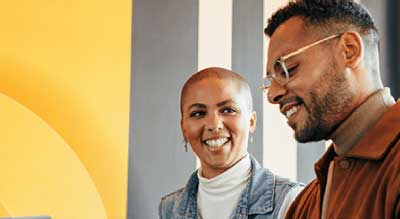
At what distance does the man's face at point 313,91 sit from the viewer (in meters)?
1.07

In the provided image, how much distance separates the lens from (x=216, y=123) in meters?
1.72

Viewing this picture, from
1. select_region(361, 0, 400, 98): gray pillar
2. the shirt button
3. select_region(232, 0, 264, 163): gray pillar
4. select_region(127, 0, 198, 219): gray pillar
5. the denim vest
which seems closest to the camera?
the shirt button

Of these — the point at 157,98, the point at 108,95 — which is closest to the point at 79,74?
the point at 108,95

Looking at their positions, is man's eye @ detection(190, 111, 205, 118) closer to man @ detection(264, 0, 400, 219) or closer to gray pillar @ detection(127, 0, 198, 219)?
gray pillar @ detection(127, 0, 198, 219)

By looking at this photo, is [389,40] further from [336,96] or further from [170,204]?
[336,96]

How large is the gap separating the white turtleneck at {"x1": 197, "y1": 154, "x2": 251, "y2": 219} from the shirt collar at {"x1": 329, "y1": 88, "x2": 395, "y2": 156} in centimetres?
65

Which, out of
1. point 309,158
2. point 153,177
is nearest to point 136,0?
point 153,177

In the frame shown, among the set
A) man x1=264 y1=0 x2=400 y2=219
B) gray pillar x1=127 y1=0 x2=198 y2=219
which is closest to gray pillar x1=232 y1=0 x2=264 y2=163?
gray pillar x1=127 y1=0 x2=198 y2=219

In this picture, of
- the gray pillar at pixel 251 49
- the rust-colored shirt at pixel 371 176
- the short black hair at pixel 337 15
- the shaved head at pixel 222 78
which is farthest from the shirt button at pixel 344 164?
the gray pillar at pixel 251 49

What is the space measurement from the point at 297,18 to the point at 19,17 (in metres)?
1.03

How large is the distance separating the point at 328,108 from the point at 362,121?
0.21ft

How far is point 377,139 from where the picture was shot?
99 cm

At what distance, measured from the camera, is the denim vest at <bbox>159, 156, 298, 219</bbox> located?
1601 millimetres

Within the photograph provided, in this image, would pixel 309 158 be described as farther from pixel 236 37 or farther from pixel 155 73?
pixel 155 73
